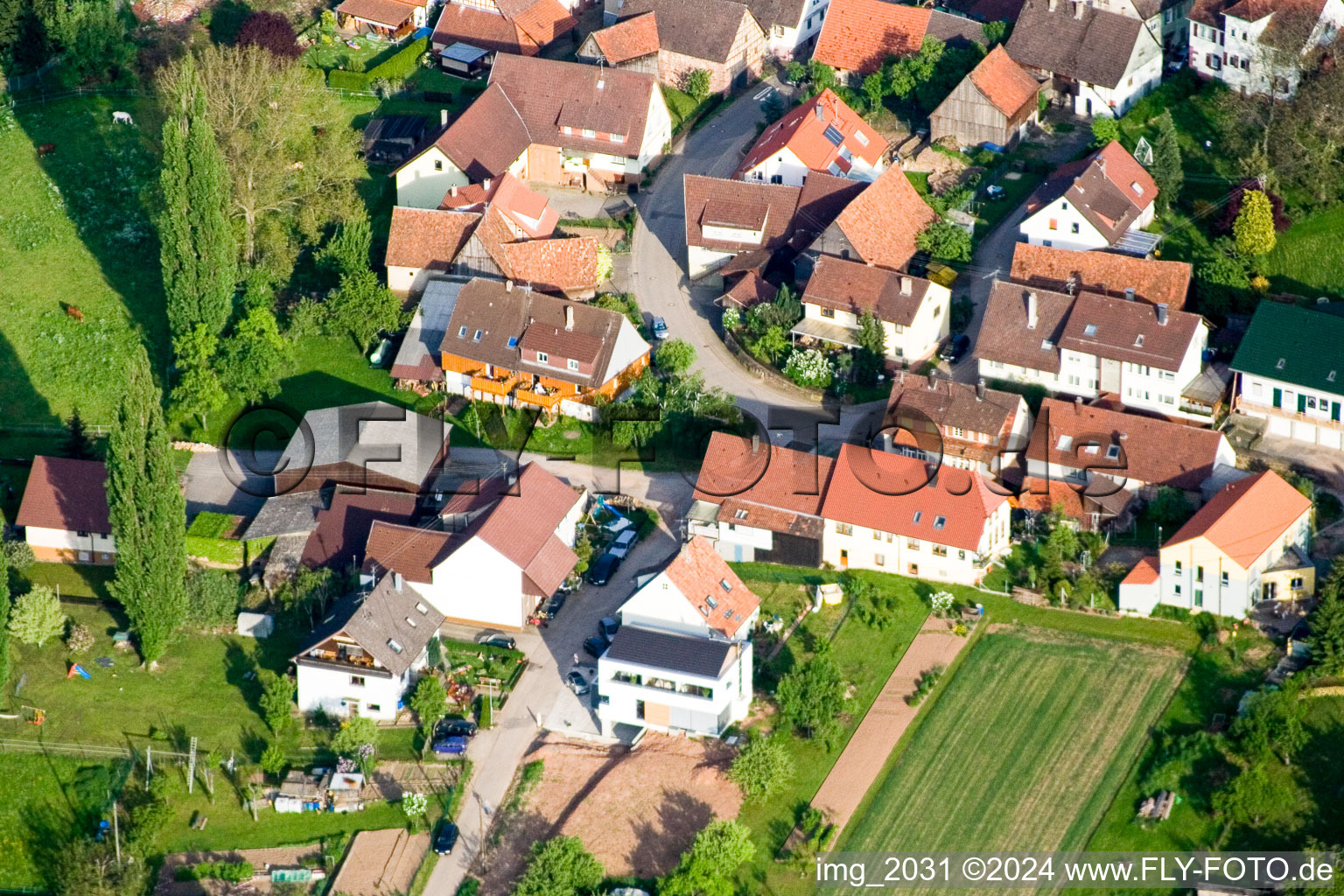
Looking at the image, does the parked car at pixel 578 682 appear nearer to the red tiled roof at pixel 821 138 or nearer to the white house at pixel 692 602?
the white house at pixel 692 602

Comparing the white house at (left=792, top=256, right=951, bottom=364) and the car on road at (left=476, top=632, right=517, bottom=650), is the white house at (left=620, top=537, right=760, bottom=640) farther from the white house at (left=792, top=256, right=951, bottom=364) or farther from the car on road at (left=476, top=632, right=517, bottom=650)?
the white house at (left=792, top=256, right=951, bottom=364)

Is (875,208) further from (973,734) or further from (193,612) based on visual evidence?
(193,612)

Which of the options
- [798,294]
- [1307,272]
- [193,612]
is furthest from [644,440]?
[1307,272]

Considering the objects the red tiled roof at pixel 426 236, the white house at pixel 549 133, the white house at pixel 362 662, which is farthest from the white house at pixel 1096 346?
the white house at pixel 362 662

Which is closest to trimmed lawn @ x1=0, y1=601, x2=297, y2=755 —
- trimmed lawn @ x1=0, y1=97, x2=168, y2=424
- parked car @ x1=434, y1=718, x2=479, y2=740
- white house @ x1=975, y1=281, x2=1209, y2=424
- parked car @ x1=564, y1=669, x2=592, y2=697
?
parked car @ x1=434, y1=718, x2=479, y2=740

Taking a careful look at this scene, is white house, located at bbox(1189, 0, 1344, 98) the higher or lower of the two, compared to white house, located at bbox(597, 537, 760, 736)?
higher

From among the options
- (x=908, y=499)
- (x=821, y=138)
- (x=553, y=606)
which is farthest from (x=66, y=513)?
(x=821, y=138)

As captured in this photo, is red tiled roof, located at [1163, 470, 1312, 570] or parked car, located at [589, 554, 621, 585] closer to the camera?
red tiled roof, located at [1163, 470, 1312, 570]
